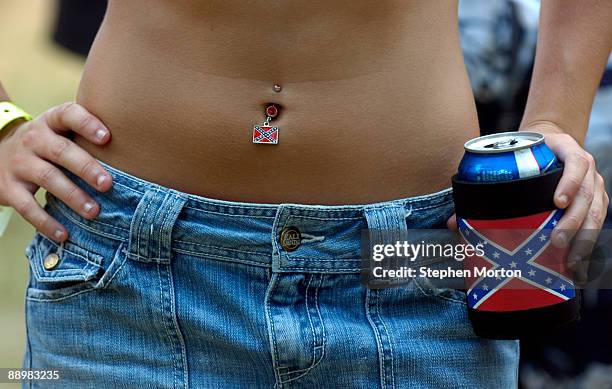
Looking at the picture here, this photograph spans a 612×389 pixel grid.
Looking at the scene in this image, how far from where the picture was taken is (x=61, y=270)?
1.62 meters

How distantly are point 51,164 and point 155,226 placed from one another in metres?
0.30

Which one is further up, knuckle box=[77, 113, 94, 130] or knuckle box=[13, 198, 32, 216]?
knuckle box=[77, 113, 94, 130]

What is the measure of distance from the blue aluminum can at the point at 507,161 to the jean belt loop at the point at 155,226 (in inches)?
18.3

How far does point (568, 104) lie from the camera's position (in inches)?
67.9

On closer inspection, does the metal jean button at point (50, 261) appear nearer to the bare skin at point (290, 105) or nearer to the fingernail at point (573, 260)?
the bare skin at point (290, 105)

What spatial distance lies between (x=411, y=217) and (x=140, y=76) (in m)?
0.52

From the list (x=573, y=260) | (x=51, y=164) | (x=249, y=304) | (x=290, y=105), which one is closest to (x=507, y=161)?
(x=573, y=260)

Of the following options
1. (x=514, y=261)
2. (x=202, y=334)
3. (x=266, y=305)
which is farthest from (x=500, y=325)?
(x=202, y=334)

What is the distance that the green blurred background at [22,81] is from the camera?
5109mm

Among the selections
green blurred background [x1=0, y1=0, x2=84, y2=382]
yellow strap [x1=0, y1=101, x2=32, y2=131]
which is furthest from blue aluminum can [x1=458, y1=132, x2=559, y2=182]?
green blurred background [x1=0, y1=0, x2=84, y2=382]

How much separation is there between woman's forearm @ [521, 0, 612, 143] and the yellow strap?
0.98m

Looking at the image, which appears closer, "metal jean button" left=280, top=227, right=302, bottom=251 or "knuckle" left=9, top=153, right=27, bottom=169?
"metal jean button" left=280, top=227, right=302, bottom=251

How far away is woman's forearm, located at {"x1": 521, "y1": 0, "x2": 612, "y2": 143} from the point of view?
172 centimetres

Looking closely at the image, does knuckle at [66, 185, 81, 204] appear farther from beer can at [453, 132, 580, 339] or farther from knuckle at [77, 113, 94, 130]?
beer can at [453, 132, 580, 339]
